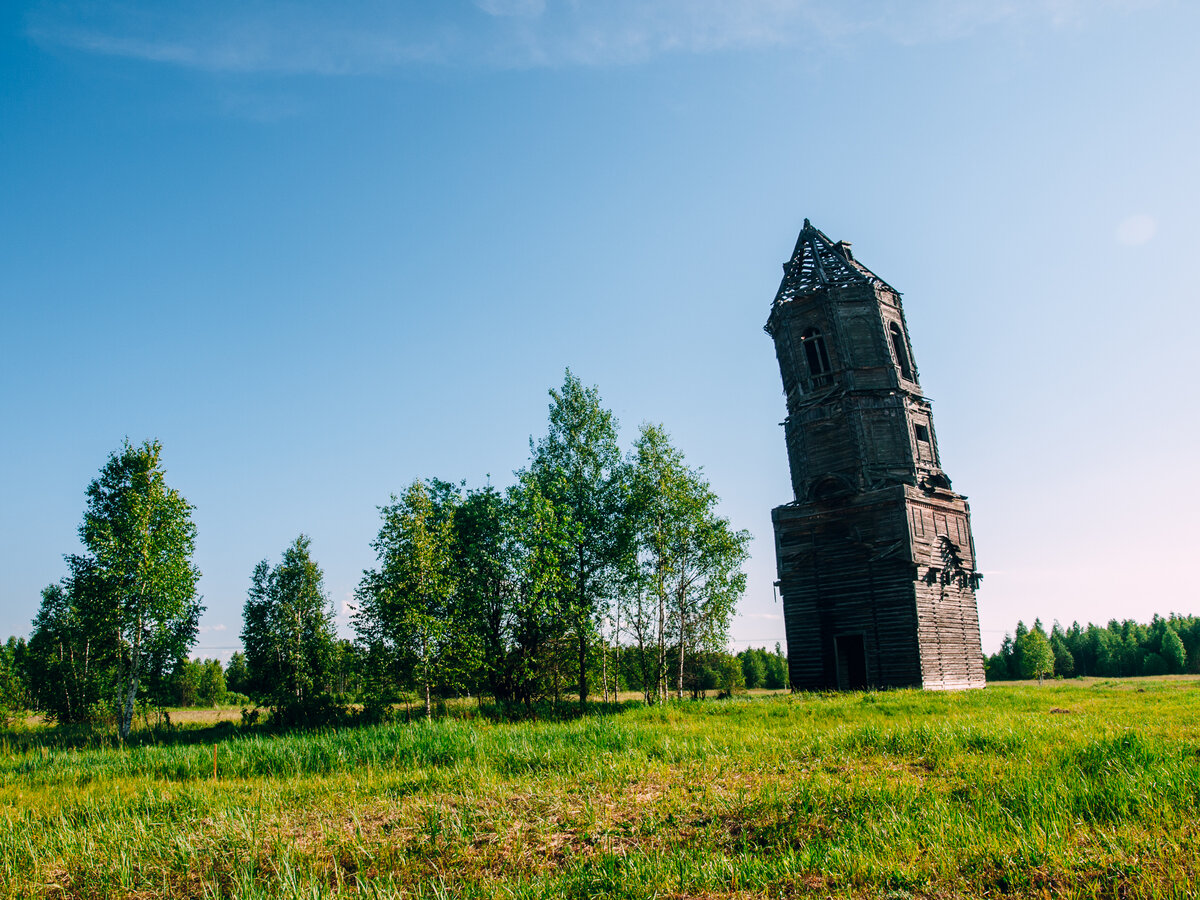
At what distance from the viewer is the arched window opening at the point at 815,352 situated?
3306 cm

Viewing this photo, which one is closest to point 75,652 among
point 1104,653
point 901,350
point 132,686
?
point 132,686

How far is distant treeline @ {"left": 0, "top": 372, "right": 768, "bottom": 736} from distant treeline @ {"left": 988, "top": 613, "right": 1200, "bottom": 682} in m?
68.8

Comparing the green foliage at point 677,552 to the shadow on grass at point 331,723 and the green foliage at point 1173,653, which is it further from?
the green foliage at point 1173,653

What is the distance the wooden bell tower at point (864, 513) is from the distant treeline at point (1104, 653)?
207ft

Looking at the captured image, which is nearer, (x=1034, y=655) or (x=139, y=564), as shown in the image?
(x=139, y=564)

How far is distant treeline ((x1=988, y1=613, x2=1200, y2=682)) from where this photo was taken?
84.8 metres

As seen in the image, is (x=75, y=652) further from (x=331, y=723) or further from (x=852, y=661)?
(x=852, y=661)

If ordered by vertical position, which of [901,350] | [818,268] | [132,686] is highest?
[818,268]

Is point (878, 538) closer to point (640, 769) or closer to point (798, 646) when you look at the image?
point (798, 646)

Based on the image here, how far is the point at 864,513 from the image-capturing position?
1161 inches

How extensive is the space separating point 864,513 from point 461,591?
63.6 ft

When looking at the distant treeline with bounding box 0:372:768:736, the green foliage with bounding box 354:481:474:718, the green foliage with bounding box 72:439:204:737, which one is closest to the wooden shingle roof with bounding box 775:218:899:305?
the distant treeline with bounding box 0:372:768:736

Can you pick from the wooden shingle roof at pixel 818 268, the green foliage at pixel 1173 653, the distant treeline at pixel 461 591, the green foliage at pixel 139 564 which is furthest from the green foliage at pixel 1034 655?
the green foliage at pixel 139 564

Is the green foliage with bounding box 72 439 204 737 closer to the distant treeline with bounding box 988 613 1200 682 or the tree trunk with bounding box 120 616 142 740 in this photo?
the tree trunk with bounding box 120 616 142 740
